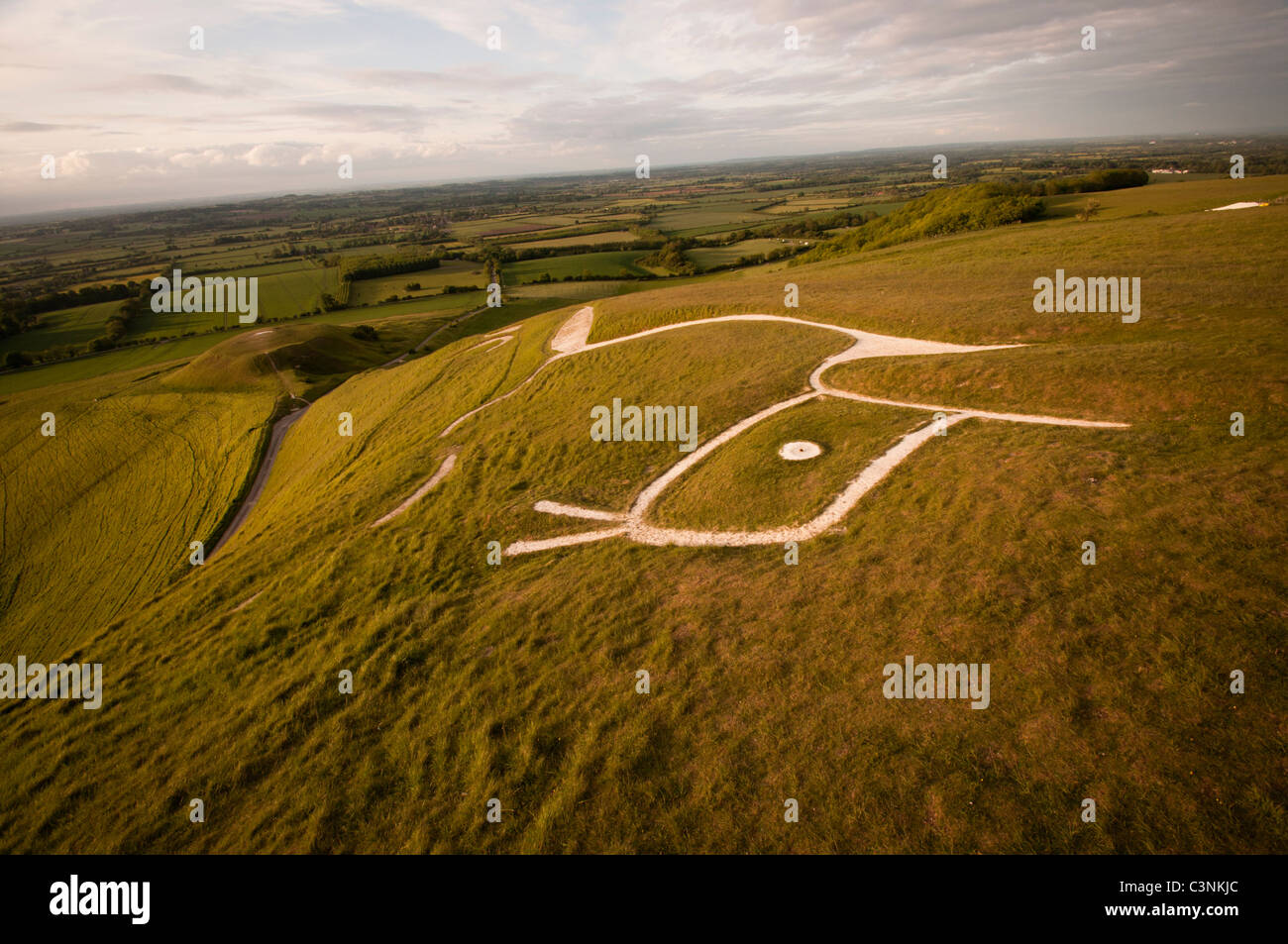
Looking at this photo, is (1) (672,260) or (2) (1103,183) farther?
(1) (672,260)

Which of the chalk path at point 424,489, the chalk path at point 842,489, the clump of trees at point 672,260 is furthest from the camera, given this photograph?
the clump of trees at point 672,260

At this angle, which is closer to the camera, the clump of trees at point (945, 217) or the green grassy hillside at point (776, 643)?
the green grassy hillside at point (776, 643)

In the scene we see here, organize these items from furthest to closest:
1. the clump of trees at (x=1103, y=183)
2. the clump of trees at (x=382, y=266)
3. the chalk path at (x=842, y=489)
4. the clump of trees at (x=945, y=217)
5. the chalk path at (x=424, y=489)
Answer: the clump of trees at (x=382, y=266)
the clump of trees at (x=1103, y=183)
the clump of trees at (x=945, y=217)
the chalk path at (x=424, y=489)
the chalk path at (x=842, y=489)

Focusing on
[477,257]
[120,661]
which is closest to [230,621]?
[120,661]

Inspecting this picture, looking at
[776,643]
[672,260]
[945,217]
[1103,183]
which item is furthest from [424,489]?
[1103,183]

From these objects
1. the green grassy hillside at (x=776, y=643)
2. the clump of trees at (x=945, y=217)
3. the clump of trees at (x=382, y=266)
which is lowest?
the green grassy hillside at (x=776, y=643)

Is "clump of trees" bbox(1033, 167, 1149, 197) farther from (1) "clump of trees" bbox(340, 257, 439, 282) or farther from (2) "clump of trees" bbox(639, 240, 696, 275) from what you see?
(1) "clump of trees" bbox(340, 257, 439, 282)

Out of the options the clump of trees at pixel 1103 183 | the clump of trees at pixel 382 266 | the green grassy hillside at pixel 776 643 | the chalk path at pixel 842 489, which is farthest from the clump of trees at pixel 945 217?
the clump of trees at pixel 382 266

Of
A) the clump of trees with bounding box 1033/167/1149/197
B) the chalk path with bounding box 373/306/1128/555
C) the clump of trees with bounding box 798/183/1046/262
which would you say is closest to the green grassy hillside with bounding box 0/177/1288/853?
the chalk path with bounding box 373/306/1128/555

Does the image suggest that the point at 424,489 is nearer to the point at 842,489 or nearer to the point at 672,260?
the point at 842,489

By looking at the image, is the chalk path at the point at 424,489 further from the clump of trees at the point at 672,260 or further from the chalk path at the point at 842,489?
the clump of trees at the point at 672,260

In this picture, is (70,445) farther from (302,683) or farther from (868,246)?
(868,246)
